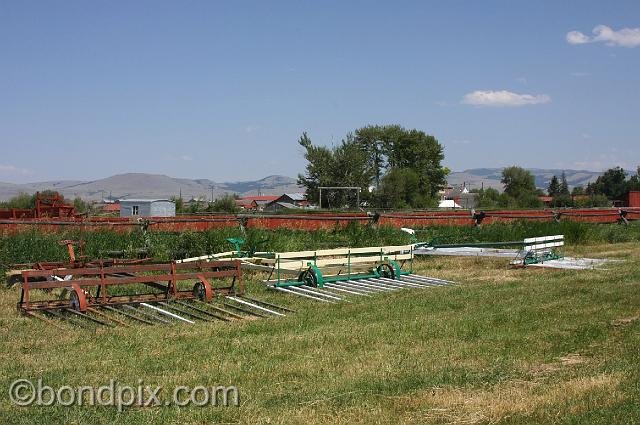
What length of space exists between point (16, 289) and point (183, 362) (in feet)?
25.0

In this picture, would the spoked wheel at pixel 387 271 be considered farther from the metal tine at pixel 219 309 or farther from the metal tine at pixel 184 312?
the metal tine at pixel 184 312

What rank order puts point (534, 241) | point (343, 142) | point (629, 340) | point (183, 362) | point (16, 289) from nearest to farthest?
point (183, 362) → point (629, 340) → point (16, 289) → point (534, 241) → point (343, 142)

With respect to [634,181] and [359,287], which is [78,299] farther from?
[634,181]

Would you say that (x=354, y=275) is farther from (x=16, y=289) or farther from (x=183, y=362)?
(x=183, y=362)

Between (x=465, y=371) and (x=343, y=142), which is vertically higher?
(x=343, y=142)

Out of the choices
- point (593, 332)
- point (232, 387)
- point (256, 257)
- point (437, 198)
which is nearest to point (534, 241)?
point (256, 257)

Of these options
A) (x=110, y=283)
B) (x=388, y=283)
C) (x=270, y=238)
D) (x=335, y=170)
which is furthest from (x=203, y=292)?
(x=335, y=170)

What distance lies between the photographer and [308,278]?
1580cm

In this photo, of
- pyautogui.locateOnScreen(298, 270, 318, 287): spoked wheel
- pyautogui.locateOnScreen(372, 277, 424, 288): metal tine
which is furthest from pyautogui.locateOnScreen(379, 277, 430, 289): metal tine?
pyautogui.locateOnScreen(298, 270, 318, 287): spoked wheel

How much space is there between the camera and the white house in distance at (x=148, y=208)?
6488 centimetres

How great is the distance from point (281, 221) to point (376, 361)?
20.0 m

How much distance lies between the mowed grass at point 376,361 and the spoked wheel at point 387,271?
3262 millimetres

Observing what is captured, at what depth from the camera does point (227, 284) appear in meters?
15.7

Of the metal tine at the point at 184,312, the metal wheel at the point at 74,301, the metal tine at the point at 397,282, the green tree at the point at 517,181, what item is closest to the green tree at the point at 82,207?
the metal tine at the point at 397,282
